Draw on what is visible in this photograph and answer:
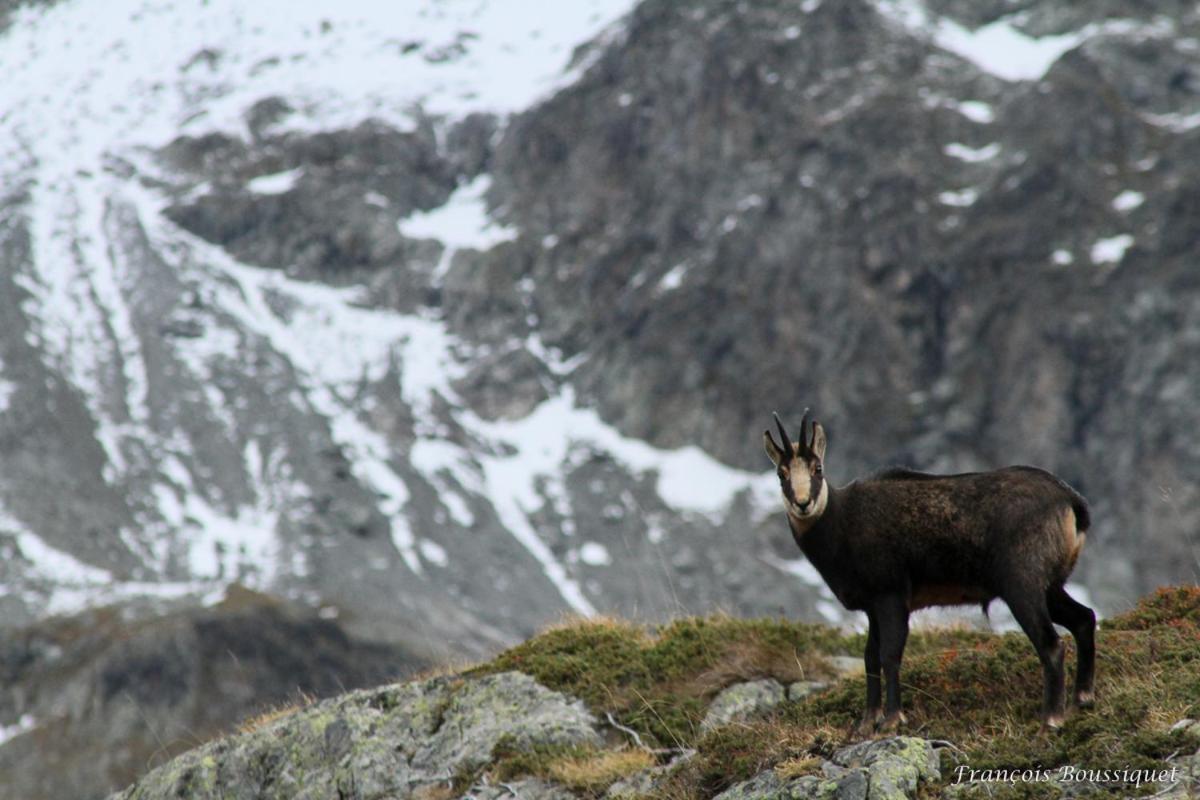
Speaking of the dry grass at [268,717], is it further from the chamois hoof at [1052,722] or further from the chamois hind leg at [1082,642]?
the chamois hind leg at [1082,642]

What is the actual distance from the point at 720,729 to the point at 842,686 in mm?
1529

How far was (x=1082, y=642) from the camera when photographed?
424 inches

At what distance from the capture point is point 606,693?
1402 cm

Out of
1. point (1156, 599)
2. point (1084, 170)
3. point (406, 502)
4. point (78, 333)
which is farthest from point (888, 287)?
point (1156, 599)

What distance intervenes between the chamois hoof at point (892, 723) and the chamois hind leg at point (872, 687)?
0.07 m

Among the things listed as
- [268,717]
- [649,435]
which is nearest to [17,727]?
[649,435]

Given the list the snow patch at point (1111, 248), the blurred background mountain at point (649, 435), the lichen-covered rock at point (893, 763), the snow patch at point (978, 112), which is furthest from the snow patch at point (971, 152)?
the lichen-covered rock at point (893, 763)

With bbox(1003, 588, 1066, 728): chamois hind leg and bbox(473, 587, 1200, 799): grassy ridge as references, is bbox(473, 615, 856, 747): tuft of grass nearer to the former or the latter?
bbox(473, 587, 1200, 799): grassy ridge

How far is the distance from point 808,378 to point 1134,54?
70521 mm

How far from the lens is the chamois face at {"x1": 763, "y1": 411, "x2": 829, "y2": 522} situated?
1145 centimetres

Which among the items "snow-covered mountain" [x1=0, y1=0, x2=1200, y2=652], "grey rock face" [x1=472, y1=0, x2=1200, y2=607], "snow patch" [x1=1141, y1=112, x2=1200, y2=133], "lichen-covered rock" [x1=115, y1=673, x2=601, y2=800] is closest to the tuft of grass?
"lichen-covered rock" [x1=115, y1=673, x2=601, y2=800]

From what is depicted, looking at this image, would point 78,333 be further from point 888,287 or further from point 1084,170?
point 1084,170

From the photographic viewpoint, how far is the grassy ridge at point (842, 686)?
10.1 metres

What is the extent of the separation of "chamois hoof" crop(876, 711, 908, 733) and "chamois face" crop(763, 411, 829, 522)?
188cm
